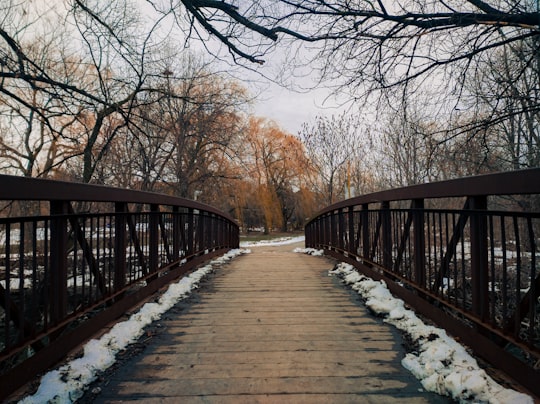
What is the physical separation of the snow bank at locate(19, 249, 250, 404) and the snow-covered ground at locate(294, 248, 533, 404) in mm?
1731

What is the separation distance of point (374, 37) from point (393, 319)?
3.00 meters

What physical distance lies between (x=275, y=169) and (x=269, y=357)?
80.0 ft

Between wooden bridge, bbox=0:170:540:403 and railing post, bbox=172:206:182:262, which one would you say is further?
railing post, bbox=172:206:182:262

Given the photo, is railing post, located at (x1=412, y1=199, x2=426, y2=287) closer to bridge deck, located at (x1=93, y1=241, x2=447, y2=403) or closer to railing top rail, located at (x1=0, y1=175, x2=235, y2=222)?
bridge deck, located at (x1=93, y1=241, x2=447, y2=403)

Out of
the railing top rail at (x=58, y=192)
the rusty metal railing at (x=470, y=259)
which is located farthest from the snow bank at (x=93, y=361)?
the rusty metal railing at (x=470, y=259)

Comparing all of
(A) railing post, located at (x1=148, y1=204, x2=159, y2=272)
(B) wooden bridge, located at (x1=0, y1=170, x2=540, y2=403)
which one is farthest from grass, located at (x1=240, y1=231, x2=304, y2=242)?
(B) wooden bridge, located at (x1=0, y1=170, x2=540, y2=403)

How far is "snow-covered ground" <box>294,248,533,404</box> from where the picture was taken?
163 centimetres

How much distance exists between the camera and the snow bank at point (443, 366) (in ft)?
5.35

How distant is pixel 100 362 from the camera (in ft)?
6.57

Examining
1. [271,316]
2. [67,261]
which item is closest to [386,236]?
[271,316]

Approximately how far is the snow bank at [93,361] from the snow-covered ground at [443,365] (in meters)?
A: 1.73

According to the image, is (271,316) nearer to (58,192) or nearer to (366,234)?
(58,192)

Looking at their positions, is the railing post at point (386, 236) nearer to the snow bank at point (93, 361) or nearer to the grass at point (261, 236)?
the snow bank at point (93, 361)

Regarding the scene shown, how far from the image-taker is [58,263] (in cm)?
212
